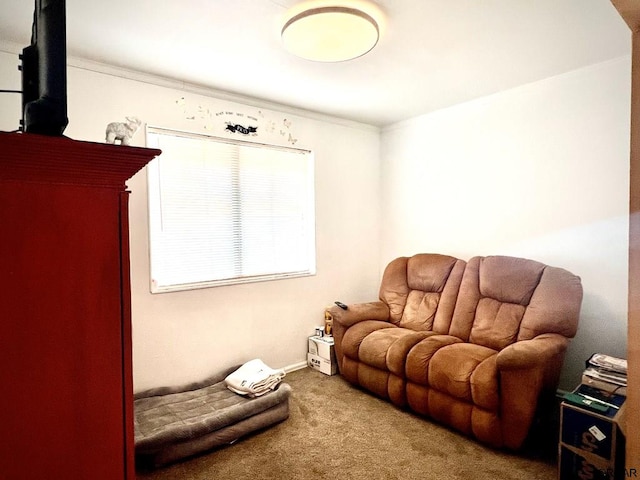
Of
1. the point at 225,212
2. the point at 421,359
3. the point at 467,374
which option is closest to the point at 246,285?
the point at 225,212

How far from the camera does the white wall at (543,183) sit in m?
2.69

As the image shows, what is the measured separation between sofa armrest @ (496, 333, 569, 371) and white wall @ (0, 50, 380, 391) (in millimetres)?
1976

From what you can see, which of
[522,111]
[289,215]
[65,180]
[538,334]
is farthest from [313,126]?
[65,180]

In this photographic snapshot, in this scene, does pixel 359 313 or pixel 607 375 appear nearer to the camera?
pixel 607 375

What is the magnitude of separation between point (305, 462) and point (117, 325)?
1.81 meters

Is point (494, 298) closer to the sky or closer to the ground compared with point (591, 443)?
closer to the sky

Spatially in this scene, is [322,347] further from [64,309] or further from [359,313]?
[64,309]

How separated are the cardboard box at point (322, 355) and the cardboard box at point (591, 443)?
192 cm

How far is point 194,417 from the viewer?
238 cm

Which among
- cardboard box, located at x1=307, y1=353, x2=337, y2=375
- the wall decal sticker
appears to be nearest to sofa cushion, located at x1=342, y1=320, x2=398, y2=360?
cardboard box, located at x1=307, y1=353, x2=337, y2=375

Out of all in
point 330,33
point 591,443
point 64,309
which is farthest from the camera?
point 330,33

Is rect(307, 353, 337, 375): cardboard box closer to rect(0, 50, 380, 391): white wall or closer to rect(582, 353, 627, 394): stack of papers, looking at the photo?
rect(0, 50, 380, 391): white wall

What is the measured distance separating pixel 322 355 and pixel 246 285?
39.7 inches

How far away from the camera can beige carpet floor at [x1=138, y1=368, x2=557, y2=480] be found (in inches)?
82.5
